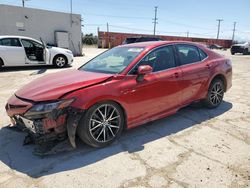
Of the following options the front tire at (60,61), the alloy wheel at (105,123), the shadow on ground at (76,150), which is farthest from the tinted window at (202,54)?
the front tire at (60,61)

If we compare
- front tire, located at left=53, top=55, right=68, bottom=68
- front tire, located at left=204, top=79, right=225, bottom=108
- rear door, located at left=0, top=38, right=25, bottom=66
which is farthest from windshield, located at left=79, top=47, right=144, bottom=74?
front tire, located at left=53, top=55, right=68, bottom=68

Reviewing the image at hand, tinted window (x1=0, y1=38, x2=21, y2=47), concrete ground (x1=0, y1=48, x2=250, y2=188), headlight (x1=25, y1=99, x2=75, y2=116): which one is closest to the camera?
concrete ground (x1=0, y1=48, x2=250, y2=188)

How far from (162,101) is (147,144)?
2.80 ft

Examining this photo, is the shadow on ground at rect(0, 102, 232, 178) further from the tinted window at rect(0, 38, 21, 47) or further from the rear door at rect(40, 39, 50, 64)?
the tinted window at rect(0, 38, 21, 47)

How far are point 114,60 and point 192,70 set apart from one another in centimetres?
155

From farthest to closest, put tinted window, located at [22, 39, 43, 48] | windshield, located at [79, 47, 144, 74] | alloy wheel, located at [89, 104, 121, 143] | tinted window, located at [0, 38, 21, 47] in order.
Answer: tinted window, located at [22, 39, 43, 48] → tinted window, located at [0, 38, 21, 47] → windshield, located at [79, 47, 144, 74] → alloy wheel, located at [89, 104, 121, 143]

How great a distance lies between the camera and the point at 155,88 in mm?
4188

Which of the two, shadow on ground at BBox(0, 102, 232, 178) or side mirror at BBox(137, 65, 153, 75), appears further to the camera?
side mirror at BBox(137, 65, 153, 75)

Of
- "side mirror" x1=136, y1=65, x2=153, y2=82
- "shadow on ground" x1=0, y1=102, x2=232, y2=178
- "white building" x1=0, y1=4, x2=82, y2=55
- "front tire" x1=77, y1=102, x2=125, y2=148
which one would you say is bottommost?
"shadow on ground" x1=0, y1=102, x2=232, y2=178

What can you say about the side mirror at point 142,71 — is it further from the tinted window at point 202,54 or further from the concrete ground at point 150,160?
the tinted window at point 202,54

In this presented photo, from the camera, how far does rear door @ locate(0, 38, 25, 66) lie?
1126 centimetres

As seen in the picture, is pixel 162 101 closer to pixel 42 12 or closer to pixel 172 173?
pixel 172 173

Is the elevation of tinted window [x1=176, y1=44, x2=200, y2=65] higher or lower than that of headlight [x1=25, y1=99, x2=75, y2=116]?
higher

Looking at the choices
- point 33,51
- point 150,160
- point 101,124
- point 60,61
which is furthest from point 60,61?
point 150,160
